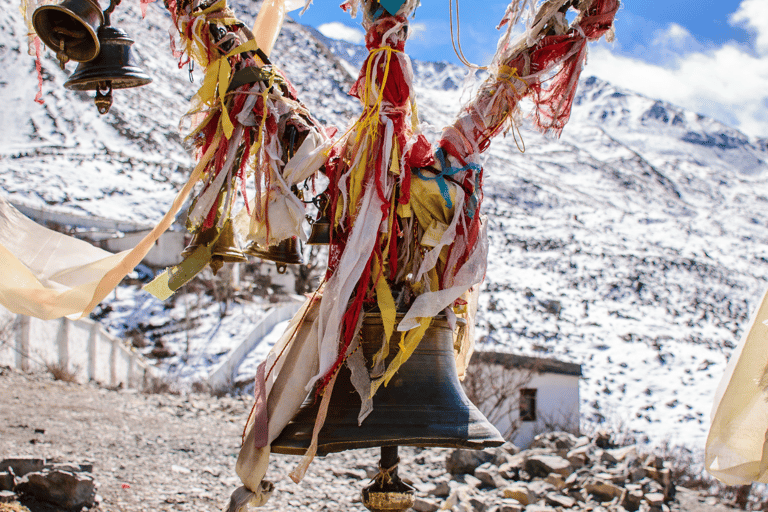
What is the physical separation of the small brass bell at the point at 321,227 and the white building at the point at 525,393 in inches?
410

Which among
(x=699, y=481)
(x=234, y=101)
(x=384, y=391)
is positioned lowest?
(x=699, y=481)

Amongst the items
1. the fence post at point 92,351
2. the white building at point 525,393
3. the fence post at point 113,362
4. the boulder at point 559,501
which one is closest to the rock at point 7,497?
the boulder at point 559,501

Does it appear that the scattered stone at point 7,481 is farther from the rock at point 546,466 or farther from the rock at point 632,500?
the rock at point 632,500

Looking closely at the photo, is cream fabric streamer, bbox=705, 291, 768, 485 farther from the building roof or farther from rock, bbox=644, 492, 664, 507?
the building roof

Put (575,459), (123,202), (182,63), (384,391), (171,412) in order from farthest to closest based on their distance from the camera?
(123,202) → (171,412) → (575,459) → (182,63) → (384,391)

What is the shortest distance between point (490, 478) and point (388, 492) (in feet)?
15.8

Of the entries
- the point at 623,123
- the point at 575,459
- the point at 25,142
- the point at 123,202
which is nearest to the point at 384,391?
the point at 575,459

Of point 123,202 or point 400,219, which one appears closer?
point 400,219

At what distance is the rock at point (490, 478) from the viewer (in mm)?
6419

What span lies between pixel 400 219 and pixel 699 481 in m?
8.80

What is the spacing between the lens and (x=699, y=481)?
350 inches

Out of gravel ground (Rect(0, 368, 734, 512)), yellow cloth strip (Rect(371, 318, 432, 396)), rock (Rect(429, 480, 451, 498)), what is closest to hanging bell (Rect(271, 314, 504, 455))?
yellow cloth strip (Rect(371, 318, 432, 396))

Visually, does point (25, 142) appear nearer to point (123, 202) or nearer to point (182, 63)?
point (123, 202)

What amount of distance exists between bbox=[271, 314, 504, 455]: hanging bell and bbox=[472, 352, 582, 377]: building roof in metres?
10.6
